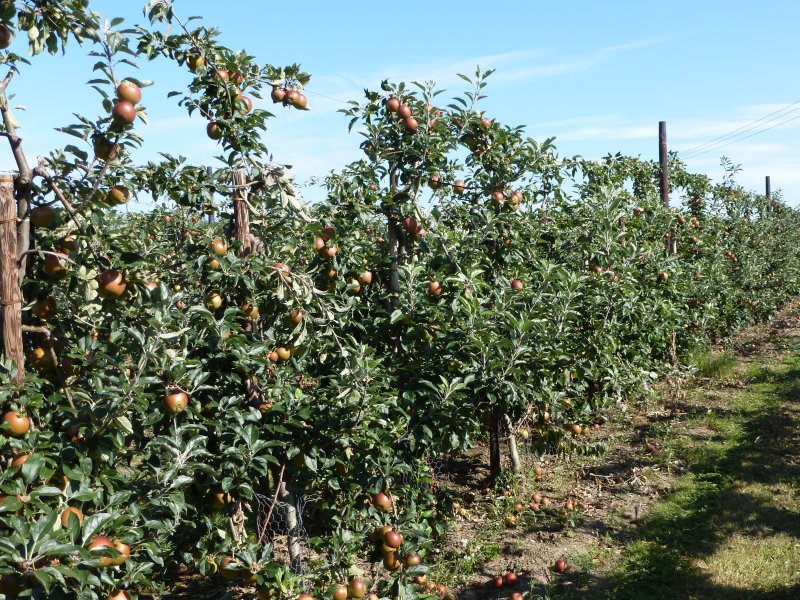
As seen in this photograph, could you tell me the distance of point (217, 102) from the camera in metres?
4.00

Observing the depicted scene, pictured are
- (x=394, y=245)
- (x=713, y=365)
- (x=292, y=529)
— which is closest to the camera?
(x=292, y=529)

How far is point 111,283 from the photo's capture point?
2961 millimetres

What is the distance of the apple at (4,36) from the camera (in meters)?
2.88

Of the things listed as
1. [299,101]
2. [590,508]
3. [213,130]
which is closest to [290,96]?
[299,101]

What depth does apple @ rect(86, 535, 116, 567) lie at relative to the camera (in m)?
2.42

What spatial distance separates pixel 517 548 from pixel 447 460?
4.88 feet

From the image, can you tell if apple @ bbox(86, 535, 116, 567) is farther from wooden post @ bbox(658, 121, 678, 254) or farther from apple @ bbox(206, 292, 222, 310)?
wooden post @ bbox(658, 121, 678, 254)

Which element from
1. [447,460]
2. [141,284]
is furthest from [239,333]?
[447,460]

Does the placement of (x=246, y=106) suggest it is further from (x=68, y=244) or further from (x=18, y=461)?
(x=18, y=461)

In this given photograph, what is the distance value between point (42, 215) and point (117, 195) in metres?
0.32

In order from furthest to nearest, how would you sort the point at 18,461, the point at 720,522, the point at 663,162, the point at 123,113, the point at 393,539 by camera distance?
the point at 663,162 < the point at 720,522 < the point at 393,539 < the point at 123,113 < the point at 18,461

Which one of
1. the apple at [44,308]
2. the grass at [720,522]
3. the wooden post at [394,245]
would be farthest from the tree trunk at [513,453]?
the apple at [44,308]

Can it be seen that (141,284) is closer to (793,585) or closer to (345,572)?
(345,572)

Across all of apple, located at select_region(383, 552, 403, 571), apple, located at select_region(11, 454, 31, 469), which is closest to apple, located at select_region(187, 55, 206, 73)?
apple, located at select_region(11, 454, 31, 469)
